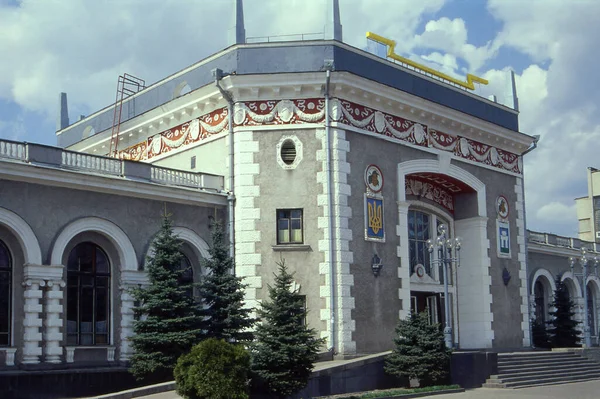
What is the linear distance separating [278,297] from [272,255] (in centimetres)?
463

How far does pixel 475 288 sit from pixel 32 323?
16685mm

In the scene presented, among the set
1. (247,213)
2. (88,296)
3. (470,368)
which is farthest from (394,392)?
(88,296)

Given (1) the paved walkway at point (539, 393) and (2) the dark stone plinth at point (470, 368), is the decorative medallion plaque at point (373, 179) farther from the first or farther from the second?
(1) the paved walkway at point (539, 393)

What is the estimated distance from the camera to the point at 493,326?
31.1 meters

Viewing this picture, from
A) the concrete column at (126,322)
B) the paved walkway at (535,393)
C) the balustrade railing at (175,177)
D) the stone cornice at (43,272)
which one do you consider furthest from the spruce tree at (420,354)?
the stone cornice at (43,272)

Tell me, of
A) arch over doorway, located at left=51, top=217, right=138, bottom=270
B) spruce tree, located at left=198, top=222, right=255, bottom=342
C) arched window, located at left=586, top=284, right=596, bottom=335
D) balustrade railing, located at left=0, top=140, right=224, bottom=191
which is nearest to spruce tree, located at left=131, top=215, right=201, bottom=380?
spruce tree, located at left=198, top=222, right=255, bottom=342

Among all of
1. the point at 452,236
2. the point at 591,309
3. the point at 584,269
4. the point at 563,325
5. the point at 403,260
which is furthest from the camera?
the point at 591,309

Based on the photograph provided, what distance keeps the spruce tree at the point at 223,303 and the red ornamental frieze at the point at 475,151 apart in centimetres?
1024

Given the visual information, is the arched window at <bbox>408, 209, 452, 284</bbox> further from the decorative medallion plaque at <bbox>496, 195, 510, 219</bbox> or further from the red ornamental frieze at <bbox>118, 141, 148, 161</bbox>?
the red ornamental frieze at <bbox>118, 141, 148, 161</bbox>

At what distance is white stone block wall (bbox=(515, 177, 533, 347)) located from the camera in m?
32.8

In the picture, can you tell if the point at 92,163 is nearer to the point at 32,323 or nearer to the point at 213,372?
the point at 32,323

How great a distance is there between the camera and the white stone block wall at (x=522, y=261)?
3284cm

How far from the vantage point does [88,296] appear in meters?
22.7

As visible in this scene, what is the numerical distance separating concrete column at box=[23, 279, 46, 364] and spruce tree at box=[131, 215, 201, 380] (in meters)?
2.35
